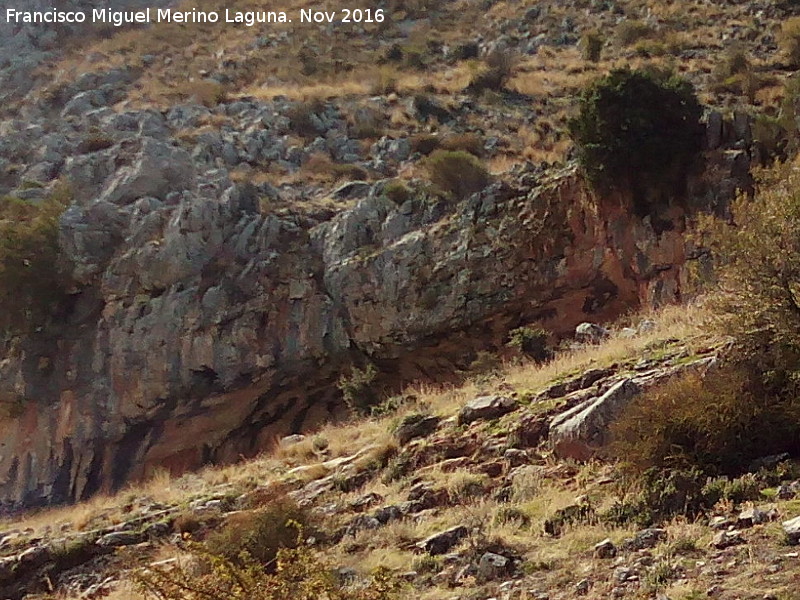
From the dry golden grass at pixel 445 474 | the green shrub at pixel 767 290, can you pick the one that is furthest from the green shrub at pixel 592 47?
the green shrub at pixel 767 290

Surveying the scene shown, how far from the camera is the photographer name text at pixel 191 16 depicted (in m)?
32.9

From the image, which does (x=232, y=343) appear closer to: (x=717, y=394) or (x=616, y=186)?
(x=616, y=186)

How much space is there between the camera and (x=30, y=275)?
16.3 meters

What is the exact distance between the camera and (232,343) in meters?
15.4

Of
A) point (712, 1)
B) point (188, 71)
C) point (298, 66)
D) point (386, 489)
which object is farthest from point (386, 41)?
point (386, 489)

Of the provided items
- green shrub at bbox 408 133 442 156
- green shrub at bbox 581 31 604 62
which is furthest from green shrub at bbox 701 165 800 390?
green shrub at bbox 581 31 604 62

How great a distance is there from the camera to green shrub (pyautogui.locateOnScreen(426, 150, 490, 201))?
1675cm

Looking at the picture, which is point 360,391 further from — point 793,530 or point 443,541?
point 793,530

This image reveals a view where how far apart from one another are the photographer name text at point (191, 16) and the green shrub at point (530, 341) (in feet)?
75.6

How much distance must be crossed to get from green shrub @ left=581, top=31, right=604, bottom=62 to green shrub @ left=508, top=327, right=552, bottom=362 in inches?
563

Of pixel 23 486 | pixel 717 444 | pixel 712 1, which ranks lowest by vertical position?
pixel 23 486

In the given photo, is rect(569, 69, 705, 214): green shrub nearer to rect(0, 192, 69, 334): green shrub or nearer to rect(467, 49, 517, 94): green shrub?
rect(467, 49, 517, 94): green shrub

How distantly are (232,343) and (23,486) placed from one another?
5.76m

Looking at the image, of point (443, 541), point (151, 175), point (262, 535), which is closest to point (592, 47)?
point (151, 175)
